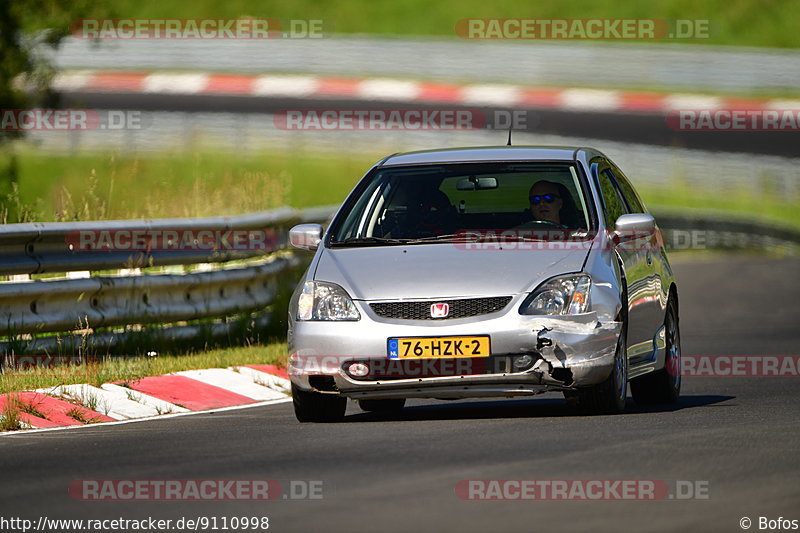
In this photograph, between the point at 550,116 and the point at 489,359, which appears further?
the point at 550,116

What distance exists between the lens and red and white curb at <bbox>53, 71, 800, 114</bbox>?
3806 centimetres

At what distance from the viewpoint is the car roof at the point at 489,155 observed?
34.3ft

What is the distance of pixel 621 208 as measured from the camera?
36.0ft

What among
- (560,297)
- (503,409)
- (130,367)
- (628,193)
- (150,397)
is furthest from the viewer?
(130,367)

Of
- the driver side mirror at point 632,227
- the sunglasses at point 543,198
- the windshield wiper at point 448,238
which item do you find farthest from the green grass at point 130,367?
the driver side mirror at point 632,227

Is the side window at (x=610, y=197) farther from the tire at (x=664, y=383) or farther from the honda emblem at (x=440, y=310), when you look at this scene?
the honda emblem at (x=440, y=310)

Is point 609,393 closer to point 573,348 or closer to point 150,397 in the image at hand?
point 573,348

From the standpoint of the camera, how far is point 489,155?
10.6 m

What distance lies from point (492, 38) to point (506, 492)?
36.1 m

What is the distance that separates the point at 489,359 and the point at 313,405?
1.21 meters

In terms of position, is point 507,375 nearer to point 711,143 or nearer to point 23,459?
point 23,459

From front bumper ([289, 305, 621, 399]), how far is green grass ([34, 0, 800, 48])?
38.1 m

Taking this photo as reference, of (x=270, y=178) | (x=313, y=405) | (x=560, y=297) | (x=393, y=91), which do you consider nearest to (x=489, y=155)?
(x=560, y=297)

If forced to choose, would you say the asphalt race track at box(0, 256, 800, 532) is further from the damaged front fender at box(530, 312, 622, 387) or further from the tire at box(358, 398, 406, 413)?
the damaged front fender at box(530, 312, 622, 387)
